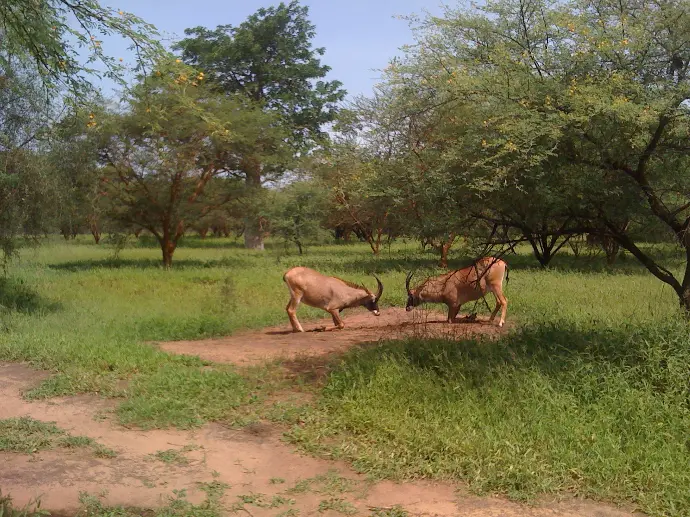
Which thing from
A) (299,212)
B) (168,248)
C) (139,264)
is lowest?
(139,264)

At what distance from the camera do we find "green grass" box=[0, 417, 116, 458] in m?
5.41

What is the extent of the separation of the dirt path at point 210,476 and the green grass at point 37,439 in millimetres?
100

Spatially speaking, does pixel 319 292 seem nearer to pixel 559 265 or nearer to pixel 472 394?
pixel 472 394

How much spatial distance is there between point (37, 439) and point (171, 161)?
48.8 ft

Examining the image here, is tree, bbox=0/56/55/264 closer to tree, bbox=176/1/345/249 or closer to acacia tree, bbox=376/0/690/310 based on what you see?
Result: acacia tree, bbox=376/0/690/310

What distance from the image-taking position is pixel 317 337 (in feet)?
33.7

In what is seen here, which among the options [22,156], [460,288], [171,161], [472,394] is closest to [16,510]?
[472,394]

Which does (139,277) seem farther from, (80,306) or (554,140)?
(554,140)

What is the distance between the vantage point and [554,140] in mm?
6930

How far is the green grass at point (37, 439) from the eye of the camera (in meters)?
5.41

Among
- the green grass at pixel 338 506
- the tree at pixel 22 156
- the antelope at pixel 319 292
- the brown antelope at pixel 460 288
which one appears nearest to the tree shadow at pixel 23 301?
the tree at pixel 22 156

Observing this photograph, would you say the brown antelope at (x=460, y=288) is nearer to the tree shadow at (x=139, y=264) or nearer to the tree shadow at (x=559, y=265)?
the tree shadow at (x=559, y=265)

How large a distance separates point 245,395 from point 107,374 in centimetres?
192

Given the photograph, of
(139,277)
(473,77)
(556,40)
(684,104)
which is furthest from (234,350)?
(139,277)
